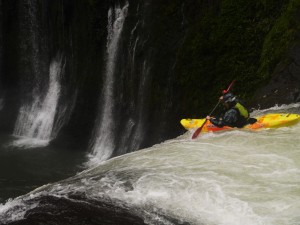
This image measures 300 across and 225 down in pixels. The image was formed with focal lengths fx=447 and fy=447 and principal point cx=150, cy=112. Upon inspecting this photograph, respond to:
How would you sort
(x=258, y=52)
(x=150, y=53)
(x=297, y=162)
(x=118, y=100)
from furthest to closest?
(x=118, y=100), (x=150, y=53), (x=258, y=52), (x=297, y=162)

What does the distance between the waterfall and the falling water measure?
3812 millimetres

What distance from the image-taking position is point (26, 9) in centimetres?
2484

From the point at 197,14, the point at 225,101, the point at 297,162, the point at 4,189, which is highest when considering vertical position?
the point at 197,14

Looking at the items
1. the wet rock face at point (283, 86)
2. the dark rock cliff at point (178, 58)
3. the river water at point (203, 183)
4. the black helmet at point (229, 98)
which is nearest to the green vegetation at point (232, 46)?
the dark rock cliff at point (178, 58)

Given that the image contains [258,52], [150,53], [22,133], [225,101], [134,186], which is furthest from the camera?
[22,133]

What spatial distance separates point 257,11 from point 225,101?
4.06m

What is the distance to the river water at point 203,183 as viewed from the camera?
6.54 metres

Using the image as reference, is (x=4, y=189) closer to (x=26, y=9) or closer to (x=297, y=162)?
(x=297, y=162)

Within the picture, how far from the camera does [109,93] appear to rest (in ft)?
60.8

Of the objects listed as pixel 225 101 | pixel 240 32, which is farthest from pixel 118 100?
pixel 225 101

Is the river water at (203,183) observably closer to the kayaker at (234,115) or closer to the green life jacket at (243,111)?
the kayaker at (234,115)

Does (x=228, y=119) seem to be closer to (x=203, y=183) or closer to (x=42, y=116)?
(x=203, y=183)

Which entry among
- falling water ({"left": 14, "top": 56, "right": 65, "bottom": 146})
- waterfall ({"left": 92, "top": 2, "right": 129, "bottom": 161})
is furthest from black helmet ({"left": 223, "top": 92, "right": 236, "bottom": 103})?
falling water ({"left": 14, "top": 56, "right": 65, "bottom": 146})

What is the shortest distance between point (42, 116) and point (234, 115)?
46.3ft
